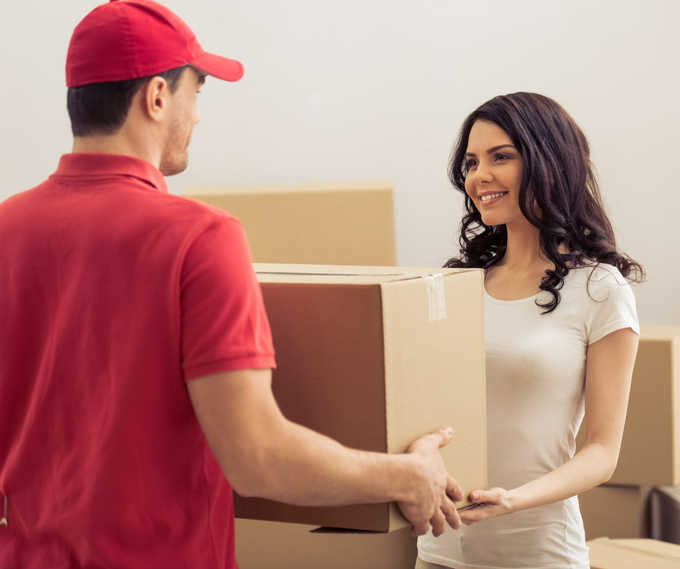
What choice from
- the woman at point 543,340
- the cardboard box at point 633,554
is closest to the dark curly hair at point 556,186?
the woman at point 543,340

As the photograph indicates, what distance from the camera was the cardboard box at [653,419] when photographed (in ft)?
5.68

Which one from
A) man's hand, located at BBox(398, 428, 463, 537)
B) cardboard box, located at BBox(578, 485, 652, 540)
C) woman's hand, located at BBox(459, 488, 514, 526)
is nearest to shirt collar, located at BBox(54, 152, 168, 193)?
man's hand, located at BBox(398, 428, 463, 537)

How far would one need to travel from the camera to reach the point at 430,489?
84 cm

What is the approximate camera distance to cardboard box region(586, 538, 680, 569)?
4.92 ft

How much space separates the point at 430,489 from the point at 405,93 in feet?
5.09

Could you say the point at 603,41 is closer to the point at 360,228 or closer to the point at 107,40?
the point at 360,228

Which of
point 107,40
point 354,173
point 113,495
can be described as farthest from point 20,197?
point 354,173

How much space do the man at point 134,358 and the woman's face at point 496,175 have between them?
0.63 m

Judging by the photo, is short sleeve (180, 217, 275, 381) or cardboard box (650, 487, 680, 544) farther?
cardboard box (650, 487, 680, 544)

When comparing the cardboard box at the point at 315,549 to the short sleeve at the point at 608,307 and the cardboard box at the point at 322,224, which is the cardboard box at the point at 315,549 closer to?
the cardboard box at the point at 322,224

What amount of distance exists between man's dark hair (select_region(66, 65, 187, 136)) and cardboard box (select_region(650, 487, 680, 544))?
5.21 feet

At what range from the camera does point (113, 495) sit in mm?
723

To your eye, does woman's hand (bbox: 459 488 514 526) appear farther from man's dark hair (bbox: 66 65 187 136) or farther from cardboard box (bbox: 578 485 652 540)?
cardboard box (bbox: 578 485 652 540)

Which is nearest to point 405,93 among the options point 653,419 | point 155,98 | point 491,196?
point 491,196
